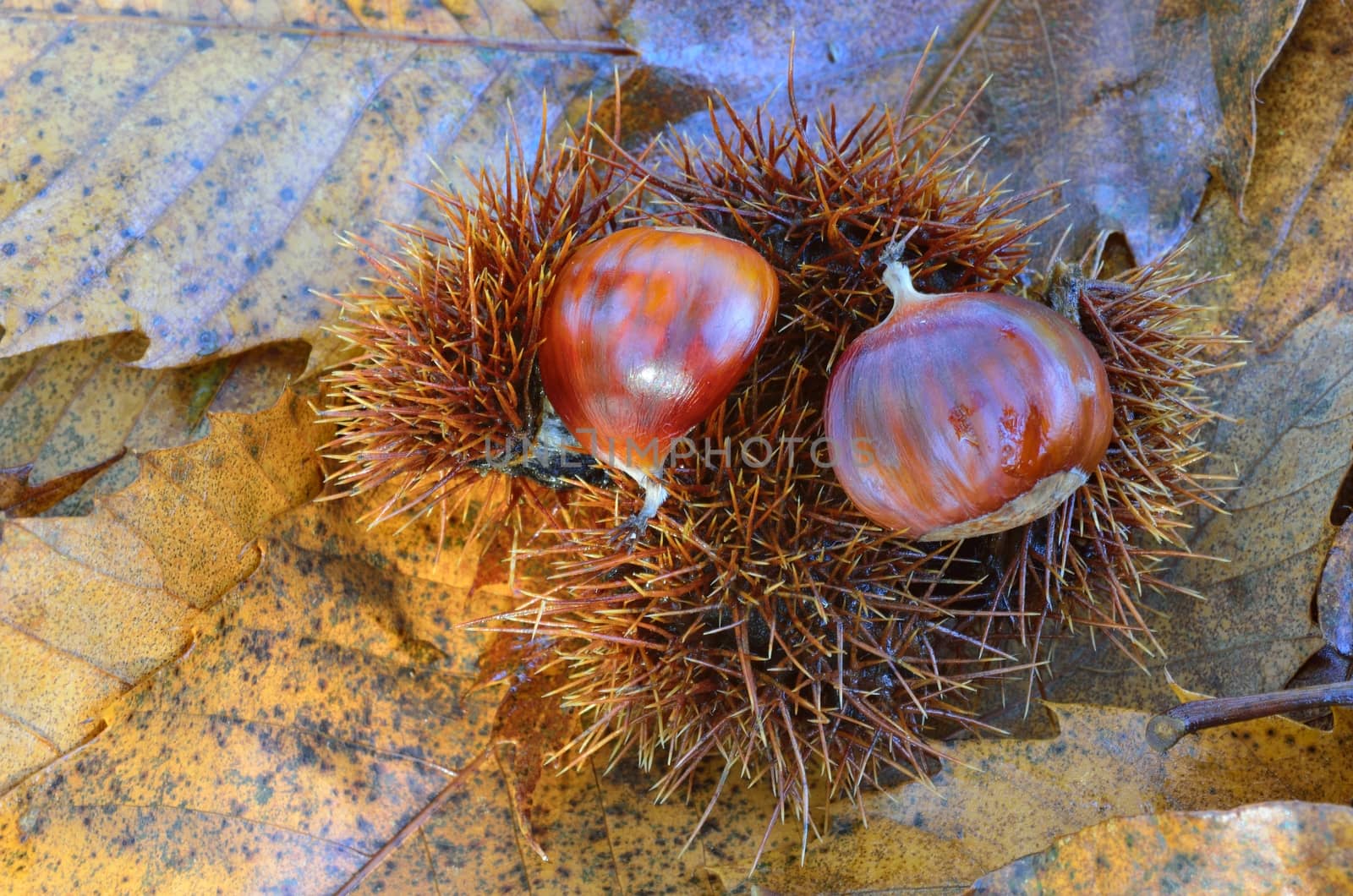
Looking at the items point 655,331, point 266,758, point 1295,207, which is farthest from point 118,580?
point 1295,207

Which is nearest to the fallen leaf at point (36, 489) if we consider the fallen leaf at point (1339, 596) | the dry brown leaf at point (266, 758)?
the dry brown leaf at point (266, 758)

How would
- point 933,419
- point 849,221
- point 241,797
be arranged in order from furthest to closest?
point 241,797
point 849,221
point 933,419

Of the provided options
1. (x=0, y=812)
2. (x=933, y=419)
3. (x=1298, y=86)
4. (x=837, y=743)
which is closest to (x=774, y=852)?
(x=837, y=743)

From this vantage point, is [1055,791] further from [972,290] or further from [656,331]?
[656,331]

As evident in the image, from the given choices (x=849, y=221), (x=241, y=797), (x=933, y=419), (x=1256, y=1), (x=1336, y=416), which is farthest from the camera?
(x=1256, y=1)

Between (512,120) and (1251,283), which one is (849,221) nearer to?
(512,120)

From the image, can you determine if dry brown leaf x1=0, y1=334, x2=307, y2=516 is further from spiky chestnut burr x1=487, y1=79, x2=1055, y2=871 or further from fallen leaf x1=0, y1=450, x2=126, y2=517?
spiky chestnut burr x1=487, y1=79, x2=1055, y2=871

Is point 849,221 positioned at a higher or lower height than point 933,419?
higher
